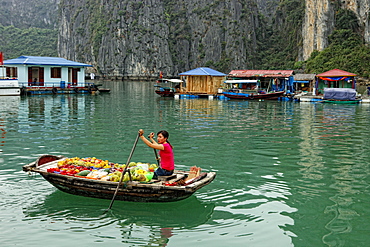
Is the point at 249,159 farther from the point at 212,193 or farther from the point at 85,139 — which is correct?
the point at 85,139

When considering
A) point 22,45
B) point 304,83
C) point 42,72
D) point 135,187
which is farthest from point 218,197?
point 22,45

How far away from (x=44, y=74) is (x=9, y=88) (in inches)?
260

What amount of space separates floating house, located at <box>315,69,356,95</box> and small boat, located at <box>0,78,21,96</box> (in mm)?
35513

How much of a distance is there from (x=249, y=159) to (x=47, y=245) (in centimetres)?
896

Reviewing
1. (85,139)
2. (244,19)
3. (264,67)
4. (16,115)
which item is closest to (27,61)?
(16,115)

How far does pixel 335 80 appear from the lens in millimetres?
49156

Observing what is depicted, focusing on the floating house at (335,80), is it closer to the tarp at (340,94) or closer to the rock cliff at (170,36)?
the tarp at (340,94)

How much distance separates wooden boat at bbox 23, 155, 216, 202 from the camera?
9.41 m

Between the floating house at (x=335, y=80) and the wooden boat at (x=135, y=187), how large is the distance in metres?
43.0

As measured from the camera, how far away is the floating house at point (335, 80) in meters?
48.8

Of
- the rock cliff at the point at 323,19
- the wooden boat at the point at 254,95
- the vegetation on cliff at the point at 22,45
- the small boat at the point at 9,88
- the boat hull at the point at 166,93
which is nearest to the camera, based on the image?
the small boat at the point at 9,88

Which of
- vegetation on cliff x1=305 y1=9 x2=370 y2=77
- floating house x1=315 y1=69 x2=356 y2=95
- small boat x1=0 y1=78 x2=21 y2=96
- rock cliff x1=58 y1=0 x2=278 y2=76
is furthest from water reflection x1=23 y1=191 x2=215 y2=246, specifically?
rock cliff x1=58 y1=0 x2=278 y2=76

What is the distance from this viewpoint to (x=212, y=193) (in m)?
11.0

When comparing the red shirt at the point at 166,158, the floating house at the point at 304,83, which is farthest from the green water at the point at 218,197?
the floating house at the point at 304,83
